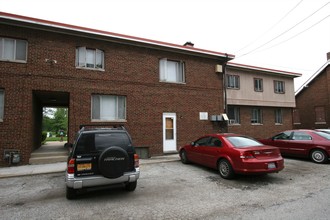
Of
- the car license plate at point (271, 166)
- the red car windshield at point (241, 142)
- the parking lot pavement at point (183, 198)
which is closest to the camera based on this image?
the parking lot pavement at point (183, 198)

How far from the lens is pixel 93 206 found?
176 inches

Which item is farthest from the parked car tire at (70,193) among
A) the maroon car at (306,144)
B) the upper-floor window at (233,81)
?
the upper-floor window at (233,81)

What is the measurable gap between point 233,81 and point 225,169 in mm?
10524

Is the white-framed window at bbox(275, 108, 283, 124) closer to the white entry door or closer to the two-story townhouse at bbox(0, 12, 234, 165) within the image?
the two-story townhouse at bbox(0, 12, 234, 165)

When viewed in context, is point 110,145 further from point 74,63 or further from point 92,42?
point 92,42

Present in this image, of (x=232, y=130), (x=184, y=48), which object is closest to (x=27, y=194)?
(x=184, y=48)

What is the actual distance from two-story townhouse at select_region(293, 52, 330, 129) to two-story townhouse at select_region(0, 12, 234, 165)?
44.2 ft

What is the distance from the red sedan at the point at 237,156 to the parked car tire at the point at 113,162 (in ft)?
11.3

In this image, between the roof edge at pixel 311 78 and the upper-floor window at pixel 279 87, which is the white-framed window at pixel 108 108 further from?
the roof edge at pixel 311 78

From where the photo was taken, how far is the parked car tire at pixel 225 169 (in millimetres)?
6336

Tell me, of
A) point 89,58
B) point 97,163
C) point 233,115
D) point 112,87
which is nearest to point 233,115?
point 233,115

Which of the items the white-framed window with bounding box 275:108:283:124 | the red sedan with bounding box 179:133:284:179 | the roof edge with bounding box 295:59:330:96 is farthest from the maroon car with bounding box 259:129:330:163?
the roof edge with bounding box 295:59:330:96

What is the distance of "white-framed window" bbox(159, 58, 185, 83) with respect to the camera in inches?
481

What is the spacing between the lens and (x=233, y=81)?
1566 centimetres
